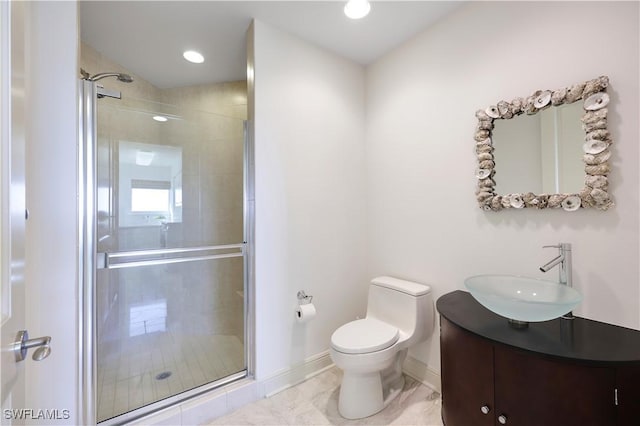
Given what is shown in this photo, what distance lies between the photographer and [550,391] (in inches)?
38.0

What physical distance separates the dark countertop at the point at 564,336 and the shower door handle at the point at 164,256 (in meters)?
1.37

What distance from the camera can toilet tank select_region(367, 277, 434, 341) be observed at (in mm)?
1776

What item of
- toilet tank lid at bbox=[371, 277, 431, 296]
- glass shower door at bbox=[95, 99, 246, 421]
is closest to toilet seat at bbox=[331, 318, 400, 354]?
toilet tank lid at bbox=[371, 277, 431, 296]

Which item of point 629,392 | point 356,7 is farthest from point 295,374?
point 356,7

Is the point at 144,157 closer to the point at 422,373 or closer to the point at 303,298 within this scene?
the point at 303,298

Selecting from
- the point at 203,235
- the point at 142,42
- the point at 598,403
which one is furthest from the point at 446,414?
the point at 142,42

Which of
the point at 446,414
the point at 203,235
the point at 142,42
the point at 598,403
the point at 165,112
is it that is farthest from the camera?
the point at 142,42

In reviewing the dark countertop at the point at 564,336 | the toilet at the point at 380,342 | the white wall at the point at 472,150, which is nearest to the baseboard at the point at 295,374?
the toilet at the point at 380,342

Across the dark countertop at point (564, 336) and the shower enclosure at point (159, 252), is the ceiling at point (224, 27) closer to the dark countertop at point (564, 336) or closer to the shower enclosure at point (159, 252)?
the shower enclosure at point (159, 252)

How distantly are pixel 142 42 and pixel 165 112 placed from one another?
860 millimetres

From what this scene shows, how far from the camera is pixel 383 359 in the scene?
157cm

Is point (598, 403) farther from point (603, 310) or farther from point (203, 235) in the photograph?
point (203, 235)

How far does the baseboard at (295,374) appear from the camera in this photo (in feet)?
5.94

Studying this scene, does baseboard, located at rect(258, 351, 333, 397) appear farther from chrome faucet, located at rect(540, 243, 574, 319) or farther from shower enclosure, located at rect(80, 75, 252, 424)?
chrome faucet, located at rect(540, 243, 574, 319)
